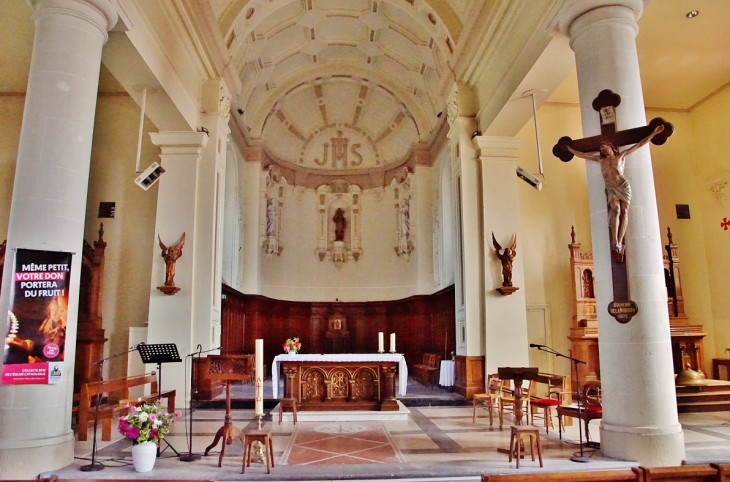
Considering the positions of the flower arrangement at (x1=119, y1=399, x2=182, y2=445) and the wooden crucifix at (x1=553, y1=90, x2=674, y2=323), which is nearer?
the flower arrangement at (x1=119, y1=399, x2=182, y2=445)

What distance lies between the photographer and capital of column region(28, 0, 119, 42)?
213 inches

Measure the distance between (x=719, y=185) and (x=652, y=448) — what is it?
797 centimetres

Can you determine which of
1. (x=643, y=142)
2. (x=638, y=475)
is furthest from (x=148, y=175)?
(x=638, y=475)

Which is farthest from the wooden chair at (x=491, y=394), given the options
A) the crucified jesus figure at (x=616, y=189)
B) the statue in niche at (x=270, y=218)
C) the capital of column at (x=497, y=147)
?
the statue in niche at (x=270, y=218)

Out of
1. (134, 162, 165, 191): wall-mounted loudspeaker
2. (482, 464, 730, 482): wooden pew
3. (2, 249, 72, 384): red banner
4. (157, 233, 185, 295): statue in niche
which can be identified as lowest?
(482, 464, 730, 482): wooden pew

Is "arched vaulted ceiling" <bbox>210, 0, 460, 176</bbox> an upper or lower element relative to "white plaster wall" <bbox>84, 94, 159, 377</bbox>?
upper

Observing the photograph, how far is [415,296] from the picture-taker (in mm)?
13703

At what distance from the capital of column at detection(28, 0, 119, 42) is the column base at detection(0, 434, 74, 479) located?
3.96 meters

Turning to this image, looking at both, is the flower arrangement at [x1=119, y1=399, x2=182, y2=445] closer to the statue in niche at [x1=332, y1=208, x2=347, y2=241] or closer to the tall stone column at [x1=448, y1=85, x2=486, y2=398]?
the tall stone column at [x1=448, y1=85, x2=486, y2=398]

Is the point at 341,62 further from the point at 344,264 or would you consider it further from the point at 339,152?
the point at 344,264

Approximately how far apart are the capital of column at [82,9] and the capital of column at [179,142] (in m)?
3.59

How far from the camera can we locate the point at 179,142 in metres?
9.48

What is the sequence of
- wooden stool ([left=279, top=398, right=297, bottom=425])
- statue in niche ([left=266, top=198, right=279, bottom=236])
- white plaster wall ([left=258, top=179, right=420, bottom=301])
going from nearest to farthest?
wooden stool ([left=279, top=398, right=297, bottom=425]) < statue in niche ([left=266, top=198, right=279, bottom=236]) < white plaster wall ([left=258, top=179, right=420, bottom=301])

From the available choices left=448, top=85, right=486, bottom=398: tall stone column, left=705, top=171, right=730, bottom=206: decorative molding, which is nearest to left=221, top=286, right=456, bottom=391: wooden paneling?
left=448, top=85, right=486, bottom=398: tall stone column
